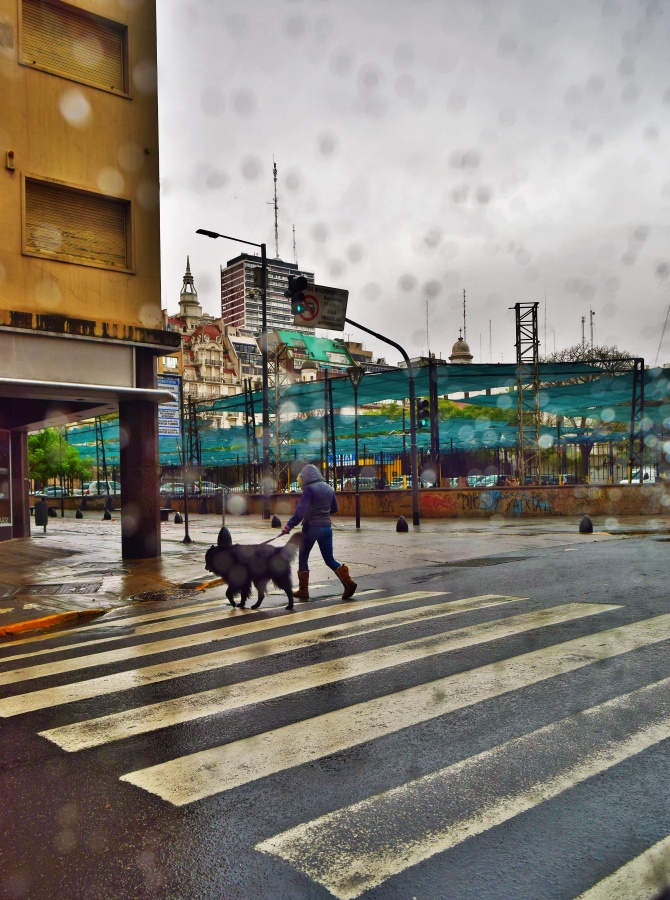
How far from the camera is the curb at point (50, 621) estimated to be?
8.70 meters

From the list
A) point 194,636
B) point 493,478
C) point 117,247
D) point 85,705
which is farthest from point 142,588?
point 493,478

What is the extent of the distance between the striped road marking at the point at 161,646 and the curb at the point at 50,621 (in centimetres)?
184

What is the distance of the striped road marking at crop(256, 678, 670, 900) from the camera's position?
3.09 m

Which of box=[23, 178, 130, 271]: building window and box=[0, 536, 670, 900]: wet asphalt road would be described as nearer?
box=[0, 536, 670, 900]: wet asphalt road

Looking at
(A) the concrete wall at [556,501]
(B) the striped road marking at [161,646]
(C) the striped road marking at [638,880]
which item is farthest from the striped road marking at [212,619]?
(A) the concrete wall at [556,501]

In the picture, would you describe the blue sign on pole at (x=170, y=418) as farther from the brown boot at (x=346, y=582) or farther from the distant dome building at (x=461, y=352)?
the distant dome building at (x=461, y=352)

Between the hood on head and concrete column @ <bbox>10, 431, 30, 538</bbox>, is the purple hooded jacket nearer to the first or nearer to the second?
the hood on head

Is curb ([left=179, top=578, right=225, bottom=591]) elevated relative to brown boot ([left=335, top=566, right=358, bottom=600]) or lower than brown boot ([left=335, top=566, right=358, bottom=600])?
lower

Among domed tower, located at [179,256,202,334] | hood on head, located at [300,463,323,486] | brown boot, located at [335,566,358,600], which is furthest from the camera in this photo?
domed tower, located at [179,256,202,334]

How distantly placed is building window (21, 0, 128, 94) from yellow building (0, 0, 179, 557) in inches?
0.9

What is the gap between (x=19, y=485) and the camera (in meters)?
22.2

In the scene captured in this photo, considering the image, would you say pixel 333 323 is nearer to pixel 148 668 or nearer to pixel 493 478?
pixel 148 668

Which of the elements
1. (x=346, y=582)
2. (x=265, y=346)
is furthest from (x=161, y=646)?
(x=265, y=346)

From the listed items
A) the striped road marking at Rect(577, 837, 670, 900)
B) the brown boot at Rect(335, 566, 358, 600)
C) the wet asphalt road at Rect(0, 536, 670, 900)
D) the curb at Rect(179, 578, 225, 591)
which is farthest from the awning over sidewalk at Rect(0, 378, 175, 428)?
the striped road marking at Rect(577, 837, 670, 900)
